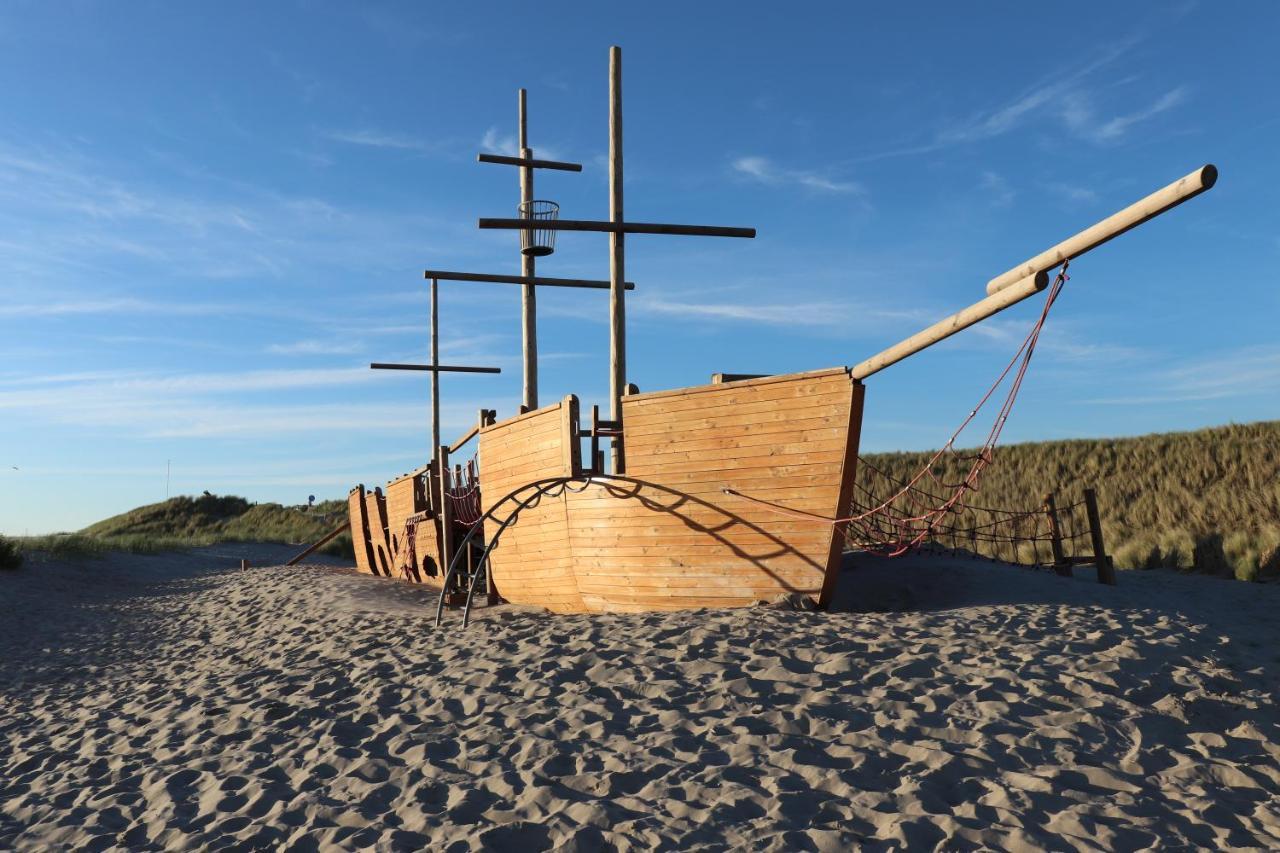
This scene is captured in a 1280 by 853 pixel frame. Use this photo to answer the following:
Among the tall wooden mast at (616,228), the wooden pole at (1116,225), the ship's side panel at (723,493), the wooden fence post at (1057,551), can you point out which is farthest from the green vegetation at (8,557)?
the wooden pole at (1116,225)

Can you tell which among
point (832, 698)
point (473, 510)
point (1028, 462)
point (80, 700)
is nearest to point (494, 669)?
point (832, 698)

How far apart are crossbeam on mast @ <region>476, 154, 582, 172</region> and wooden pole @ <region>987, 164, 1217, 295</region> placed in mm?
13382

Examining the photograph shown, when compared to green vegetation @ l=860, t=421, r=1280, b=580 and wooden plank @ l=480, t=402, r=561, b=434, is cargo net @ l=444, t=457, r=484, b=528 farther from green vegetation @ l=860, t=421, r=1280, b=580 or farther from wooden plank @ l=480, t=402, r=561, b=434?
green vegetation @ l=860, t=421, r=1280, b=580

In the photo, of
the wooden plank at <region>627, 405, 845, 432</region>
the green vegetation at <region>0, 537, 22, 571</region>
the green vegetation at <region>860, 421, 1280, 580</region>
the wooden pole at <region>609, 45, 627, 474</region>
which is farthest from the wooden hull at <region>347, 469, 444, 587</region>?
the green vegetation at <region>860, 421, 1280, 580</region>

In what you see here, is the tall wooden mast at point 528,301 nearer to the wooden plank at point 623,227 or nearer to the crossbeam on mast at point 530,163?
the crossbeam on mast at point 530,163

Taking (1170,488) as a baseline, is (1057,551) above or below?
below

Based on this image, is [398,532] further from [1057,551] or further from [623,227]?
[1057,551]

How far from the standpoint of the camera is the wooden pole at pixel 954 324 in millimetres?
5828

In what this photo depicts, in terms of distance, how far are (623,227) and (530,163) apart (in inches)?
275

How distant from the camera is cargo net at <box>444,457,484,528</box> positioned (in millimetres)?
14227

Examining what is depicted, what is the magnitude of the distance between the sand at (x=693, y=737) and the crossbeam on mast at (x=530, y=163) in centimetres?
1105

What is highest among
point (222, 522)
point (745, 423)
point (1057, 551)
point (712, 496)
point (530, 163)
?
point (530, 163)

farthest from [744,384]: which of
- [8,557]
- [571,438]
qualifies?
[8,557]

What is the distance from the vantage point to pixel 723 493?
345 inches
